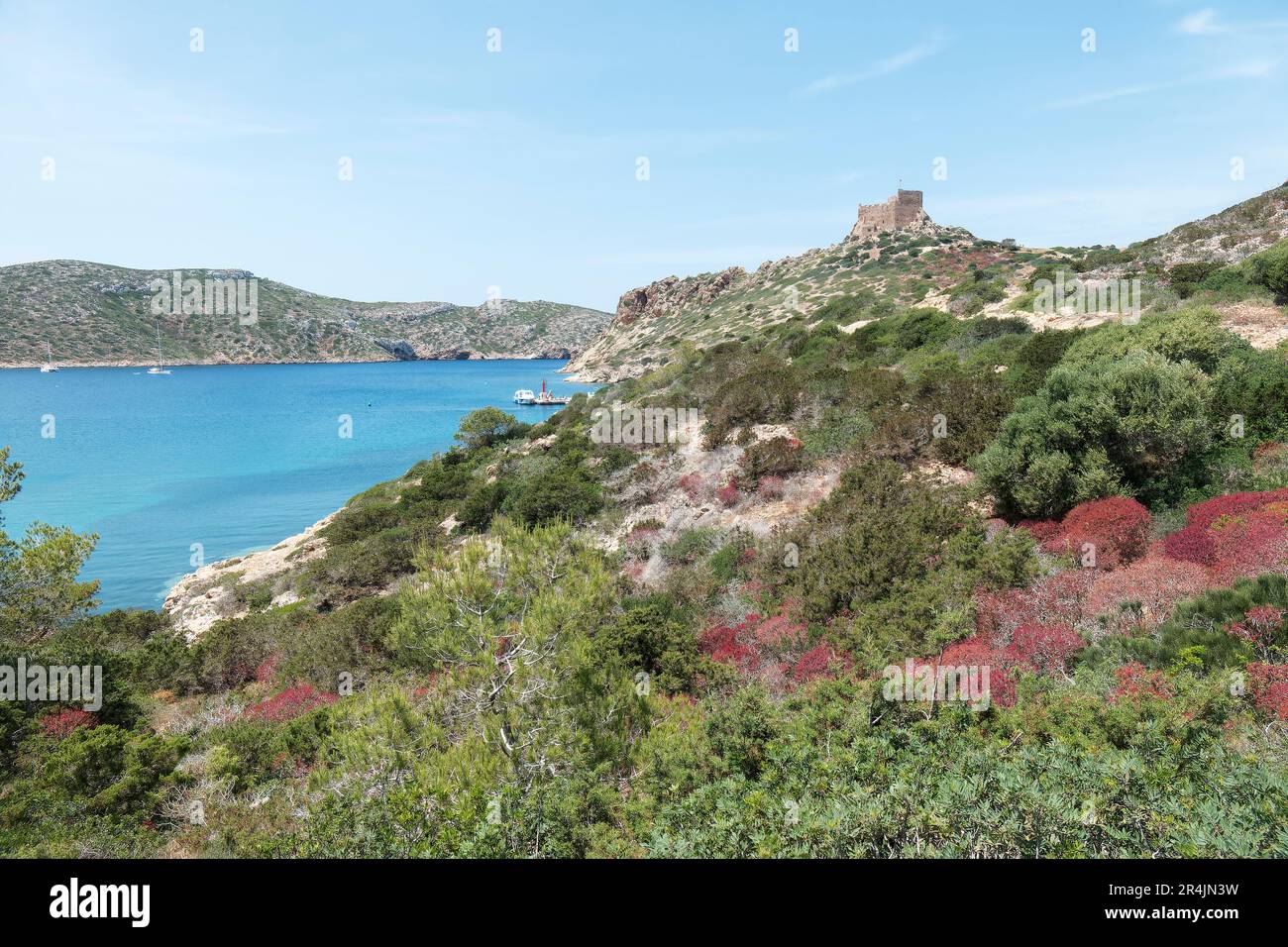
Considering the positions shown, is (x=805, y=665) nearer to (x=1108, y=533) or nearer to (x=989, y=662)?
(x=989, y=662)

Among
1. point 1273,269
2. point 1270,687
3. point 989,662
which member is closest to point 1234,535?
point 1270,687

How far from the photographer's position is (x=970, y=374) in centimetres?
1948

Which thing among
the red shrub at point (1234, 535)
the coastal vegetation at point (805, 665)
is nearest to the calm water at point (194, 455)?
the coastal vegetation at point (805, 665)

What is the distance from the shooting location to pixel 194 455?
52750mm

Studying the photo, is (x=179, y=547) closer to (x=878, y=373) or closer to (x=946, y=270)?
(x=878, y=373)

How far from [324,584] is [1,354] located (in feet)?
519

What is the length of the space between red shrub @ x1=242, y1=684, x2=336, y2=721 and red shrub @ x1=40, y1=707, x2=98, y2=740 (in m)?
2.32

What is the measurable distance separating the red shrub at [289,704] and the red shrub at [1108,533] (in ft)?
43.0

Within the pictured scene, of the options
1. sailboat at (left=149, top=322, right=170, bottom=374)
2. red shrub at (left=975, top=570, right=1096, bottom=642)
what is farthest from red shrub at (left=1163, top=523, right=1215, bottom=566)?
sailboat at (left=149, top=322, right=170, bottom=374)

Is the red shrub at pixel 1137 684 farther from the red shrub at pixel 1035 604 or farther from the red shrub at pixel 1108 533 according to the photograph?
the red shrub at pixel 1108 533

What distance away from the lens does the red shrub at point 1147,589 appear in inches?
319

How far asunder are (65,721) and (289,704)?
3.28 metres
